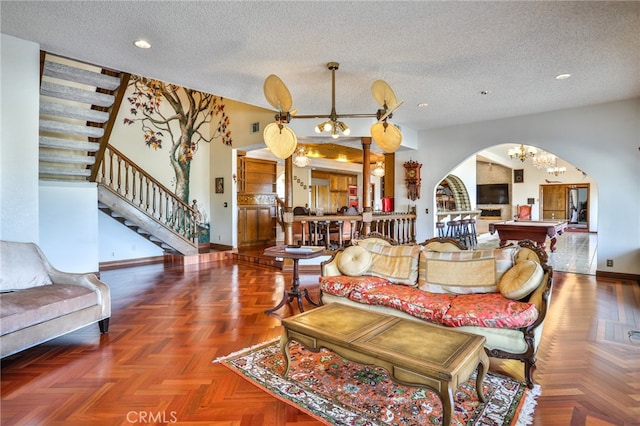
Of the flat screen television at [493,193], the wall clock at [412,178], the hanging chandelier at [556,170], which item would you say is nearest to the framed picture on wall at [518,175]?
the flat screen television at [493,193]

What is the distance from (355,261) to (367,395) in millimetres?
1571

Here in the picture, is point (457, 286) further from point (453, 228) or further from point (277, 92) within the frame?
point (453, 228)

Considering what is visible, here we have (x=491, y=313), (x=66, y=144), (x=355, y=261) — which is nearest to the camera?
(x=491, y=313)

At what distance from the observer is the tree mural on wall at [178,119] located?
703 cm

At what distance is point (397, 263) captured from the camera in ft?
11.2

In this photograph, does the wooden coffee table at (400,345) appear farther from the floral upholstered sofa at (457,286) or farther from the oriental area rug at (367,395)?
the floral upholstered sofa at (457,286)

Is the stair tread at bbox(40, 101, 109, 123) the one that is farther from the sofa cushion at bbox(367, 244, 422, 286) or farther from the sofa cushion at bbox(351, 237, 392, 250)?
the sofa cushion at bbox(367, 244, 422, 286)

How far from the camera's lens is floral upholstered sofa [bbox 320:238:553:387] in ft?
7.55

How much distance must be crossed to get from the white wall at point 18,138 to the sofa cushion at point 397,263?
3483mm

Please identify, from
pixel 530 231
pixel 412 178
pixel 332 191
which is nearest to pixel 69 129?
pixel 412 178

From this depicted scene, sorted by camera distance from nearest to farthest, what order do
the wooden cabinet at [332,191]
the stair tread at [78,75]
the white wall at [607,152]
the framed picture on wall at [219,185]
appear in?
the stair tread at [78,75], the white wall at [607,152], the framed picture on wall at [219,185], the wooden cabinet at [332,191]

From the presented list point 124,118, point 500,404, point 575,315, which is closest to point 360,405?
point 500,404

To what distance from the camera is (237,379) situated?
2314 millimetres

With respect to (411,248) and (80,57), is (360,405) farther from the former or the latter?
(80,57)
